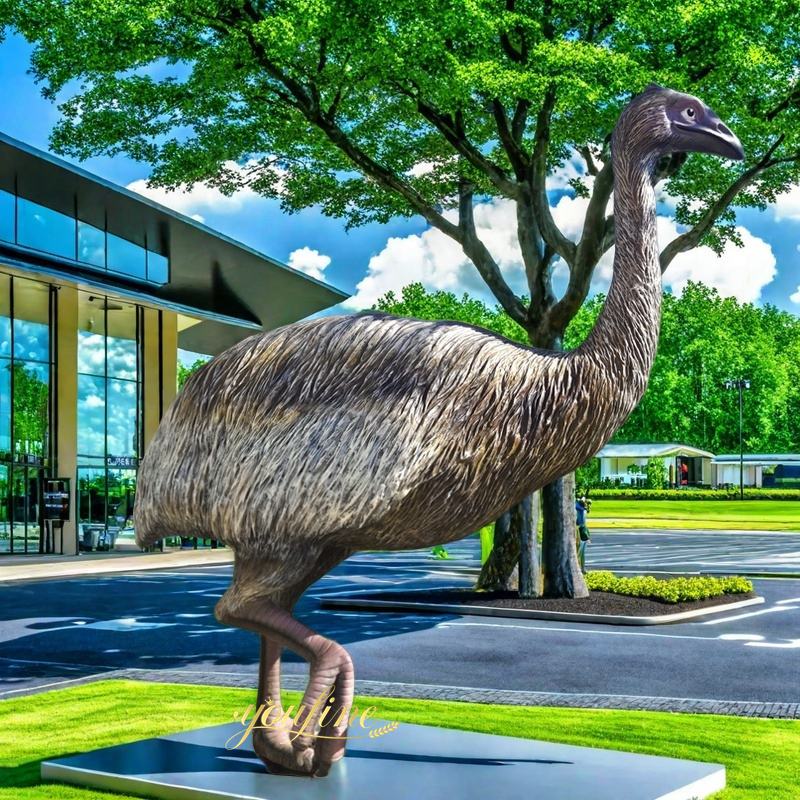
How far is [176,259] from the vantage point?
108 feet

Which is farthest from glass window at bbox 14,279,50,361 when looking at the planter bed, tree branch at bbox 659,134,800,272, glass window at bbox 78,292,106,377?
tree branch at bbox 659,134,800,272

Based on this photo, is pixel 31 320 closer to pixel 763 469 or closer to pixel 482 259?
pixel 482 259

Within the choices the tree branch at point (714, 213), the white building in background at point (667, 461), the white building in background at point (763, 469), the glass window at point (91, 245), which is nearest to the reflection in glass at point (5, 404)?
the glass window at point (91, 245)

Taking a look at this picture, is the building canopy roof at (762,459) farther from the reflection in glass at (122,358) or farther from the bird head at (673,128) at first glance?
the bird head at (673,128)

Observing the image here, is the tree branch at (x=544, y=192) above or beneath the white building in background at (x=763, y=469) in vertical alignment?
above

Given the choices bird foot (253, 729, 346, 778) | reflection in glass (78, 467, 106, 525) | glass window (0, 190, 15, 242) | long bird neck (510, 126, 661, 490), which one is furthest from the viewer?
reflection in glass (78, 467, 106, 525)

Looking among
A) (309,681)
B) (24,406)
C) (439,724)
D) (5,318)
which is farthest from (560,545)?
(5,318)

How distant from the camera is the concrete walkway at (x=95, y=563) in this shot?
77.8ft

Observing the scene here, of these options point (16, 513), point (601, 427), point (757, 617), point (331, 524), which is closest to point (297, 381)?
point (331, 524)

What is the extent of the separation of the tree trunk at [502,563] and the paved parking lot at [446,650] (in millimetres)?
2037

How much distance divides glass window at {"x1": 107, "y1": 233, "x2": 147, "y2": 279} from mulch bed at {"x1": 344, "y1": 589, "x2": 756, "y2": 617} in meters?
16.3

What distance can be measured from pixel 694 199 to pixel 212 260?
54.7 feet

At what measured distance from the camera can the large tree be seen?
1384cm

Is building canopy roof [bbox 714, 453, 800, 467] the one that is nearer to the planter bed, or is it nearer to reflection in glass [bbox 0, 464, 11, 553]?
reflection in glass [bbox 0, 464, 11, 553]
